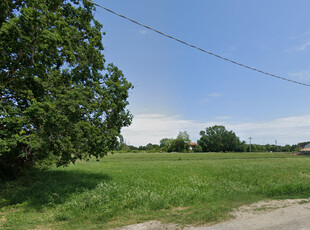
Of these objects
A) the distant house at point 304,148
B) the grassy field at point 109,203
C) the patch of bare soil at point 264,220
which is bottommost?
the grassy field at point 109,203

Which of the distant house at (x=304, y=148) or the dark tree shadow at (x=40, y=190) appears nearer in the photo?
the dark tree shadow at (x=40, y=190)

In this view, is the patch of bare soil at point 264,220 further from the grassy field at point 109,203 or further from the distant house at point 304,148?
the distant house at point 304,148

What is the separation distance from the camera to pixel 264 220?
561 cm

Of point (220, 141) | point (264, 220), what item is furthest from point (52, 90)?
point (220, 141)

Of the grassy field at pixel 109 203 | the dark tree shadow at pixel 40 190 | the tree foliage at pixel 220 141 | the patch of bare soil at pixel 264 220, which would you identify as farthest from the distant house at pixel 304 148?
the dark tree shadow at pixel 40 190

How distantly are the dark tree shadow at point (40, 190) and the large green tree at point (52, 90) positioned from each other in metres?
1.78

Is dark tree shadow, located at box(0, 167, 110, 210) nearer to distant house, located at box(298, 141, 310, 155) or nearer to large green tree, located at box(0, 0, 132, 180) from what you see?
large green tree, located at box(0, 0, 132, 180)

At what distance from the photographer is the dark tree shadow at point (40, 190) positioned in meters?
9.54

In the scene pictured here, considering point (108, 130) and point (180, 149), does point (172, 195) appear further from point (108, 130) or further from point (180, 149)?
point (180, 149)

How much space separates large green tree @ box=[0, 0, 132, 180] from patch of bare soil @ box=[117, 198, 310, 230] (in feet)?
17.5

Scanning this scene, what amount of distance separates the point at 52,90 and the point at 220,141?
130 m

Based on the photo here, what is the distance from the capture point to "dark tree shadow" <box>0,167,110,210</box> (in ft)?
31.3

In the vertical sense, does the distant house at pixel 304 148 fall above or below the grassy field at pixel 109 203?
above

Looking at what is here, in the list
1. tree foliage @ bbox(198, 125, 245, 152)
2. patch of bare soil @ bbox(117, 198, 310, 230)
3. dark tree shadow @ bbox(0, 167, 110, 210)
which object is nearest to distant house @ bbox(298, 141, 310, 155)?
tree foliage @ bbox(198, 125, 245, 152)
